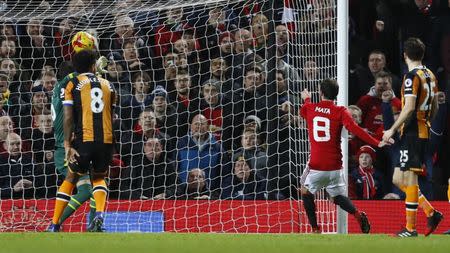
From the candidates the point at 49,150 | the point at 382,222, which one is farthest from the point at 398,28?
the point at 49,150

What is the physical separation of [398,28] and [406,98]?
463cm

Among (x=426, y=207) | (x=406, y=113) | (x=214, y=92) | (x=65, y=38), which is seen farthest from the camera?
(x=65, y=38)

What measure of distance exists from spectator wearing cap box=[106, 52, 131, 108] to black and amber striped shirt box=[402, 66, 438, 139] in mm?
5301

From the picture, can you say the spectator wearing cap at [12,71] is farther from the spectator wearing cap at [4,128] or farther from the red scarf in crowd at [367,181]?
the red scarf in crowd at [367,181]

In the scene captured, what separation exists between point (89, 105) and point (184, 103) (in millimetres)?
3743

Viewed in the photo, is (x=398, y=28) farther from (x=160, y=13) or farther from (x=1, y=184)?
(x=1, y=184)

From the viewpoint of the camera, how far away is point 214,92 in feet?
47.5

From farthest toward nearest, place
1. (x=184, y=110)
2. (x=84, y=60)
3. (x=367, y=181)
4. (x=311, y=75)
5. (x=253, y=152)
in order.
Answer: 1. (x=184, y=110)
2. (x=253, y=152)
3. (x=367, y=181)
4. (x=311, y=75)
5. (x=84, y=60)

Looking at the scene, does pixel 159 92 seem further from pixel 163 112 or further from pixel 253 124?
pixel 253 124

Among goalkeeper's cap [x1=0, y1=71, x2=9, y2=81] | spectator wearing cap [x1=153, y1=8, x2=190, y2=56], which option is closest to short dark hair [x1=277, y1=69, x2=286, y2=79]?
spectator wearing cap [x1=153, y1=8, x2=190, y2=56]

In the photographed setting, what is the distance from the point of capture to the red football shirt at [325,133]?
1161 centimetres

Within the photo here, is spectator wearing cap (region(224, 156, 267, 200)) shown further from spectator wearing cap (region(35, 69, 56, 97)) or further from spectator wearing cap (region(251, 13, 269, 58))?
spectator wearing cap (region(35, 69, 56, 97))

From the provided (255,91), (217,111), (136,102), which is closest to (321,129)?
(255,91)

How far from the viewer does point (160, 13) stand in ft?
50.2
